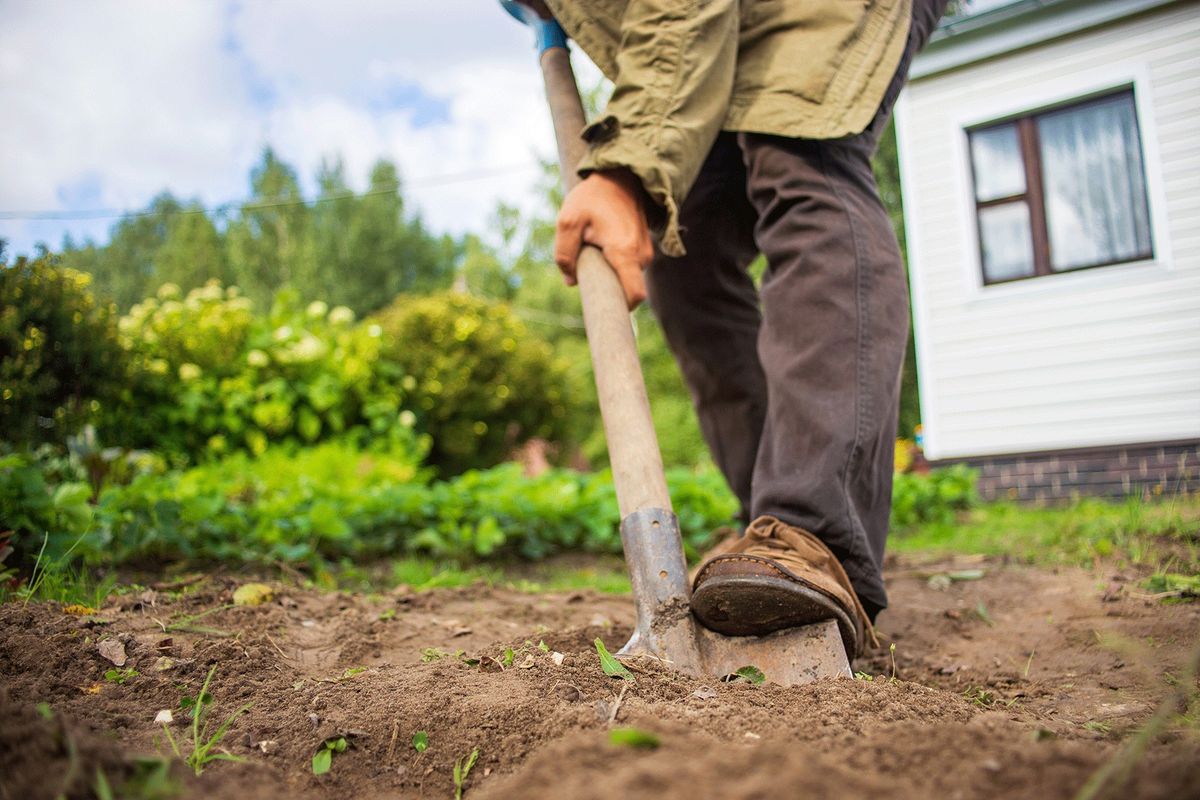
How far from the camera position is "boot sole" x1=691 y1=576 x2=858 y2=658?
132 centimetres

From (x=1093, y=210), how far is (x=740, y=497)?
6.09 meters

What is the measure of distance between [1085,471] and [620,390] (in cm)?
615

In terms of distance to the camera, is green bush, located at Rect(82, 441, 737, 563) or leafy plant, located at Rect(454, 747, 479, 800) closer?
leafy plant, located at Rect(454, 747, 479, 800)

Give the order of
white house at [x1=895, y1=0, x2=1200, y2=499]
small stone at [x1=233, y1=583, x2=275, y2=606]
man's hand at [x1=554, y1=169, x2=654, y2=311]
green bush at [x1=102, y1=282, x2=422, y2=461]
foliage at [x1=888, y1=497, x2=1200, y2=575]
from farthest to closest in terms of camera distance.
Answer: white house at [x1=895, y1=0, x2=1200, y2=499] → green bush at [x1=102, y1=282, x2=422, y2=461] → foliage at [x1=888, y1=497, x2=1200, y2=575] → small stone at [x1=233, y1=583, x2=275, y2=606] → man's hand at [x1=554, y1=169, x2=654, y2=311]

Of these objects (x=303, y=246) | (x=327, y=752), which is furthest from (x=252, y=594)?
(x=303, y=246)

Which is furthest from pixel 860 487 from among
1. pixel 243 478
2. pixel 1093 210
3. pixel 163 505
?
pixel 1093 210

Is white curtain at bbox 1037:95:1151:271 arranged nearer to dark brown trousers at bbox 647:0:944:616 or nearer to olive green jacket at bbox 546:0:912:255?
dark brown trousers at bbox 647:0:944:616

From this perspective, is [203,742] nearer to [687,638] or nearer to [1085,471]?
[687,638]


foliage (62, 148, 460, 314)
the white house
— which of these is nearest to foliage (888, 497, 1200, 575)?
the white house

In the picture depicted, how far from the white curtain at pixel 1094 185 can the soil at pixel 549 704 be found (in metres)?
5.49

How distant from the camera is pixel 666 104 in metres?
1.65

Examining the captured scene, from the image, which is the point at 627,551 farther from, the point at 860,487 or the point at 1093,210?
the point at 1093,210

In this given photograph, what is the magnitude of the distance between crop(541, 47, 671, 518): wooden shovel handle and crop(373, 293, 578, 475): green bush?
650 cm

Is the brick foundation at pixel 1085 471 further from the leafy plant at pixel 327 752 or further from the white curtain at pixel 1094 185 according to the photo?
the leafy plant at pixel 327 752
